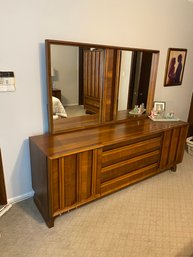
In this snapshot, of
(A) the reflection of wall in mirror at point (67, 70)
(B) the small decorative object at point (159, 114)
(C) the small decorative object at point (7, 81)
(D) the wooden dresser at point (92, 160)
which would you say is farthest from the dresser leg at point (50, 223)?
(B) the small decorative object at point (159, 114)

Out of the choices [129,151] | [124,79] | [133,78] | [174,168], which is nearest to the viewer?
[129,151]

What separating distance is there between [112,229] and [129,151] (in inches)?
30.3

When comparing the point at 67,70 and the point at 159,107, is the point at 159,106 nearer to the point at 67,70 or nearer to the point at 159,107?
the point at 159,107

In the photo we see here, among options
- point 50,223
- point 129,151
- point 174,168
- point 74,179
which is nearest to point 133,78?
point 129,151

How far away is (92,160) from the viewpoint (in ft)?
5.92

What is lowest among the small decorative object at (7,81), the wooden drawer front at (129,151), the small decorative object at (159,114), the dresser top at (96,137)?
the wooden drawer front at (129,151)

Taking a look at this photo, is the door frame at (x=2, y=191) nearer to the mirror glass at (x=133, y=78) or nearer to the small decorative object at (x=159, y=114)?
the mirror glass at (x=133, y=78)

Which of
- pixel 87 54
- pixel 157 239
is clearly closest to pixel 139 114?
pixel 87 54

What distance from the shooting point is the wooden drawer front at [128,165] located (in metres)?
2.00

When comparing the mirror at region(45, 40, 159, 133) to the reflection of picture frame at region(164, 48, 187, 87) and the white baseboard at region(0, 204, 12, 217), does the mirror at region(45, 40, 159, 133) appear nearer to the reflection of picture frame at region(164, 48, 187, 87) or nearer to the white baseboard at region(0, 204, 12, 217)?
the reflection of picture frame at region(164, 48, 187, 87)

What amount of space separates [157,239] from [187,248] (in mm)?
243

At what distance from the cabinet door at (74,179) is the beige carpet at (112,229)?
0.65ft

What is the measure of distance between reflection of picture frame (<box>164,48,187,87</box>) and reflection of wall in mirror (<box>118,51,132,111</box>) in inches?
31.2

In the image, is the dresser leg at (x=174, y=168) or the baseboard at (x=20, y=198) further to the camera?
the dresser leg at (x=174, y=168)
